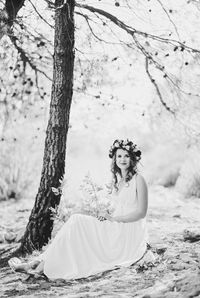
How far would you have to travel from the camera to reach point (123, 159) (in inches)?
135

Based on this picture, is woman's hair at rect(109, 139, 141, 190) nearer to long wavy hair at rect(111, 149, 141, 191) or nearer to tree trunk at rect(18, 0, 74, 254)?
long wavy hair at rect(111, 149, 141, 191)

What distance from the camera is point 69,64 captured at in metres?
4.35

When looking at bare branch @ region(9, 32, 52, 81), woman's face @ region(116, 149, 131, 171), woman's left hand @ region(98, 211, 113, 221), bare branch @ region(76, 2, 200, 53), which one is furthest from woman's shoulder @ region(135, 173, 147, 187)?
bare branch @ region(9, 32, 52, 81)

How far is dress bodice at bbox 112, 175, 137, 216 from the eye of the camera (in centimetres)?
335

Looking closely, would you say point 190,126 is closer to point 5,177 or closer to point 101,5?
point 101,5

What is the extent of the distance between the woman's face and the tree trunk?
3.26 ft

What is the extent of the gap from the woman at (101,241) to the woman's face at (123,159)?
16 mm

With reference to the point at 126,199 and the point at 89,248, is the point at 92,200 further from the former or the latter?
the point at 89,248

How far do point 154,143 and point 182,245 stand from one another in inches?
251

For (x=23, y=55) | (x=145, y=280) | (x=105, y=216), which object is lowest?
(x=145, y=280)

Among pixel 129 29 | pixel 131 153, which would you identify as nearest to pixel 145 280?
pixel 131 153

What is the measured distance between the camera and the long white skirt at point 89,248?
3.22m

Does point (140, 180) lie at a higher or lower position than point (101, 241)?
higher

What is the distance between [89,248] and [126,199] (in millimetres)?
431
